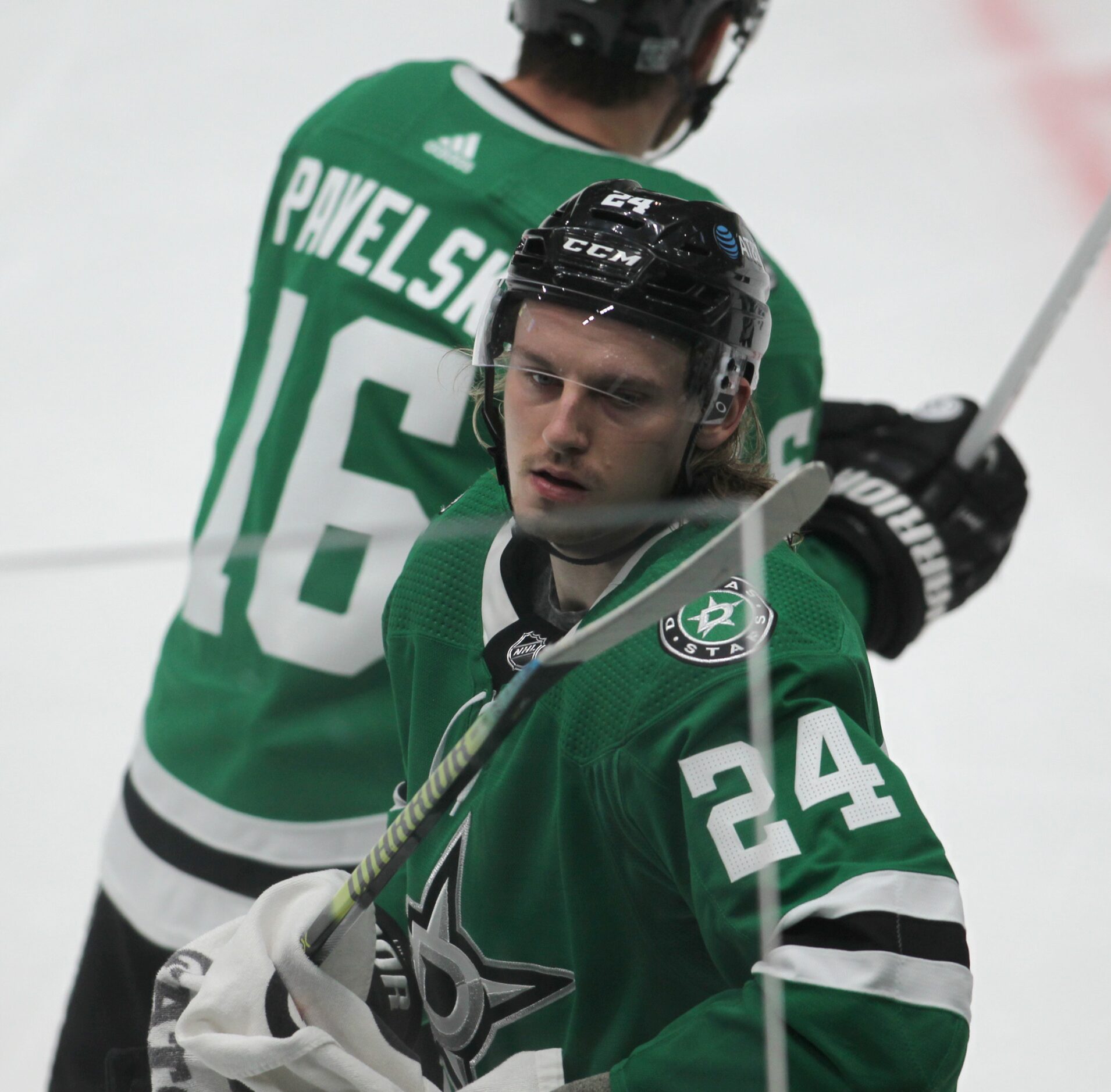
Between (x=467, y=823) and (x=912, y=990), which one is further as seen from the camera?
(x=467, y=823)

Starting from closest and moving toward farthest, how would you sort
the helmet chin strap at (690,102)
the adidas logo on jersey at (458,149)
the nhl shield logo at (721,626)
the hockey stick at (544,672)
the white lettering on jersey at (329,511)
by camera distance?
the hockey stick at (544,672), the nhl shield logo at (721,626), the white lettering on jersey at (329,511), the adidas logo on jersey at (458,149), the helmet chin strap at (690,102)

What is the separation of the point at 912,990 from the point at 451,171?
87 cm

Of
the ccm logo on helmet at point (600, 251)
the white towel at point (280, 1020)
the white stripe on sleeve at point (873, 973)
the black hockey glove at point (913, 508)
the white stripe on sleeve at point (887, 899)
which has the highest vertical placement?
the ccm logo on helmet at point (600, 251)

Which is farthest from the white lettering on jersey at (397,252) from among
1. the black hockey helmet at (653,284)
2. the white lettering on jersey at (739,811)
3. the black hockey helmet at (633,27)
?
the white lettering on jersey at (739,811)

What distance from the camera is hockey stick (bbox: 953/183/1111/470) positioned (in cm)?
127

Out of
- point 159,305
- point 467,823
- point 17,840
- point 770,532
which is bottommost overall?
point 159,305

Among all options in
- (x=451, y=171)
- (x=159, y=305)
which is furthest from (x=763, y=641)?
(x=159, y=305)

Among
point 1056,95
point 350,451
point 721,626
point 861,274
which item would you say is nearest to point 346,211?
point 350,451

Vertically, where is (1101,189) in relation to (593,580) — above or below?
below

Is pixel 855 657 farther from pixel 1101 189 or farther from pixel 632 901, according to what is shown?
pixel 1101 189

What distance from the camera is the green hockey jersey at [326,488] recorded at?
1.00 metres

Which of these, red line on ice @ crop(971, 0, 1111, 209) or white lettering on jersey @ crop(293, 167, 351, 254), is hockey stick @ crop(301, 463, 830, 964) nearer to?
white lettering on jersey @ crop(293, 167, 351, 254)

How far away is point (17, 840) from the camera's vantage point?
0.93 meters

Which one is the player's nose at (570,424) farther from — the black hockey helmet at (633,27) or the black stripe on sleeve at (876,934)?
the black hockey helmet at (633,27)
